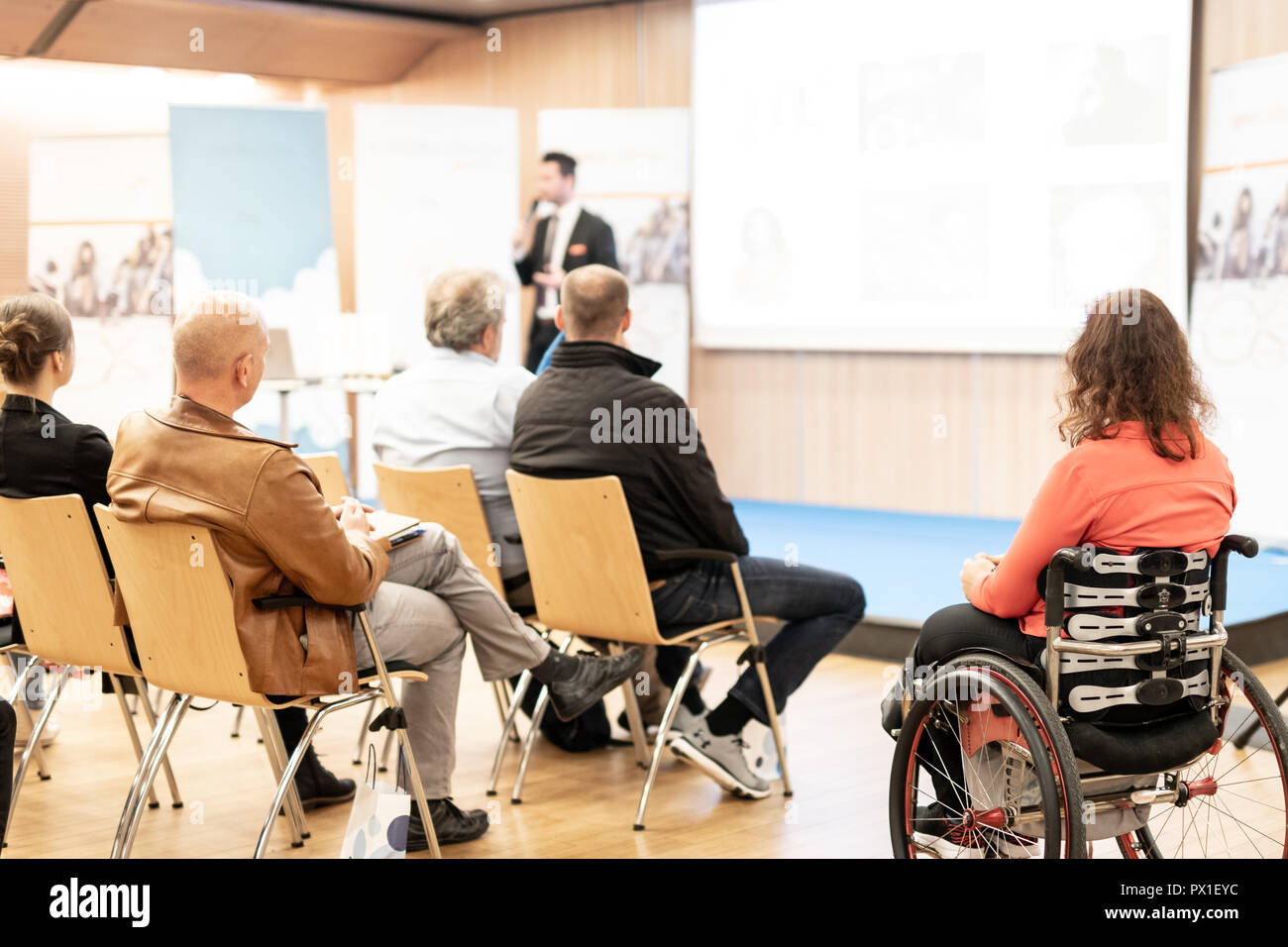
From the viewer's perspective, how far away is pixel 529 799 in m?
3.65

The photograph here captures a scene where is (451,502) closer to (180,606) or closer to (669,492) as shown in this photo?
(669,492)

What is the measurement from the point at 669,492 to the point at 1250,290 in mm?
3182

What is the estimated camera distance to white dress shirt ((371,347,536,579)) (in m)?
3.96

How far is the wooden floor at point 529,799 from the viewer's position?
330cm

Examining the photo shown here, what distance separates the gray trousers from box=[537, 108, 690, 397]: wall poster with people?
4.71 m

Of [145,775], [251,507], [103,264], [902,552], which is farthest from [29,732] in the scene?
[103,264]

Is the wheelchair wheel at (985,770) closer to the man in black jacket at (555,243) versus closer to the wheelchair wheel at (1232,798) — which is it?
the wheelchair wheel at (1232,798)

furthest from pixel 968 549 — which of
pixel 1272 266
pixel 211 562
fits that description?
pixel 211 562

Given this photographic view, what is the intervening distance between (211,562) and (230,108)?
240 inches

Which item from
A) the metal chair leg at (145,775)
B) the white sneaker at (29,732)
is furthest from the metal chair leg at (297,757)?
the white sneaker at (29,732)

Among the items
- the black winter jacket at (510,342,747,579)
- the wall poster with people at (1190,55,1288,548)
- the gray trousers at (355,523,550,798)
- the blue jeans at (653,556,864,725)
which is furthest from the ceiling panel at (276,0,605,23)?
the gray trousers at (355,523,550,798)

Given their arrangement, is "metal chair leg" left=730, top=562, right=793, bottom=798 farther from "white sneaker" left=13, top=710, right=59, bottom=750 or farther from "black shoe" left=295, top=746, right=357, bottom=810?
"white sneaker" left=13, top=710, right=59, bottom=750

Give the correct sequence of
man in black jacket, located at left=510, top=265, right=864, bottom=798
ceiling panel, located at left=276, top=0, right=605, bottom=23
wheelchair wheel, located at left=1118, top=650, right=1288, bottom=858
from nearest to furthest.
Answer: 1. wheelchair wheel, located at left=1118, top=650, right=1288, bottom=858
2. man in black jacket, located at left=510, top=265, right=864, bottom=798
3. ceiling panel, located at left=276, top=0, right=605, bottom=23
